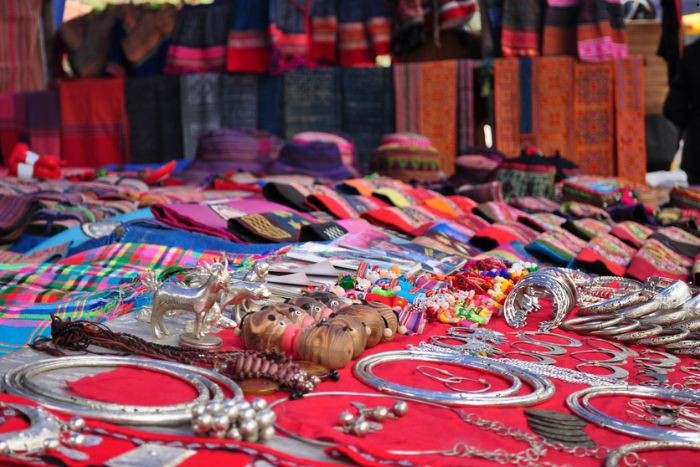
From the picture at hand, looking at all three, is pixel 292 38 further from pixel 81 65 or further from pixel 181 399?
pixel 181 399

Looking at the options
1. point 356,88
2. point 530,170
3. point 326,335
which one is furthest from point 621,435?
point 356,88

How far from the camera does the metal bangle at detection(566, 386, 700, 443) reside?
118cm

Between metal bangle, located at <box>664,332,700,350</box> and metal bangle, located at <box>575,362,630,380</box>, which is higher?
metal bangle, located at <box>575,362,630,380</box>

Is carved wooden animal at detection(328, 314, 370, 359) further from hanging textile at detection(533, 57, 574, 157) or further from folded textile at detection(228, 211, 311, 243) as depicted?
hanging textile at detection(533, 57, 574, 157)

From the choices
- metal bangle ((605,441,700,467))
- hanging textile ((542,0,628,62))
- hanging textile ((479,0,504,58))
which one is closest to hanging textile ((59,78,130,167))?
hanging textile ((479,0,504,58))

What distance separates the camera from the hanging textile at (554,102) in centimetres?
648

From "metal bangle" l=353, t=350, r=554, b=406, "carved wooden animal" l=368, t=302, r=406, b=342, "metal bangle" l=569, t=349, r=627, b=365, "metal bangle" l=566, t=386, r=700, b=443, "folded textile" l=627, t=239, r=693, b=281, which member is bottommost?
"folded textile" l=627, t=239, r=693, b=281

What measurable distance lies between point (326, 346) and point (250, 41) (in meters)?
6.02

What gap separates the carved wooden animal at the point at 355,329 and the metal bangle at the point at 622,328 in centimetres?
62

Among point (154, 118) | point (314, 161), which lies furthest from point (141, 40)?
point (314, 161)

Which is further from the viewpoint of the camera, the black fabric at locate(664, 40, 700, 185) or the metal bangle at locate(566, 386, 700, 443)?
the black fabric at locate(664, 40, 700, 185)

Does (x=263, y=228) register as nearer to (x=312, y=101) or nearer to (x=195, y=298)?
(x=195, y=298)

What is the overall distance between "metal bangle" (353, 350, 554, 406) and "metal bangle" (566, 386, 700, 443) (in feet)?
0.18

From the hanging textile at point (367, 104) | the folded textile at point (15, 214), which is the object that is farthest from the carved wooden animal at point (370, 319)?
the hanging textile at point (367, 104)
